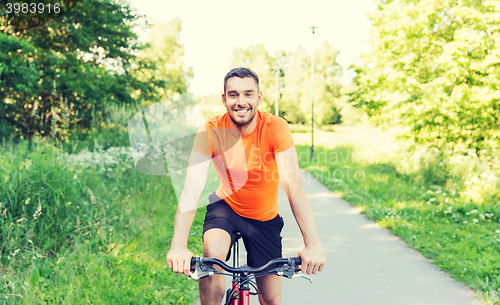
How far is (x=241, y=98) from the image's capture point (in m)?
2.25

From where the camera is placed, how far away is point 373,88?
1384 centimetres

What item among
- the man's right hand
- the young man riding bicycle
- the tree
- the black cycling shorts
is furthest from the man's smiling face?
the tree

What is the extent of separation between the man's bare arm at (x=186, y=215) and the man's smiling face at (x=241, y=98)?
0.39 metres

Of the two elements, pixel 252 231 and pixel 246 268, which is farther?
pixel 252 231

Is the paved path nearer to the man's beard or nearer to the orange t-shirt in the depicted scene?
the orange t-shirt

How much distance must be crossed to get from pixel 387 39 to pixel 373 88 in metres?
1.90

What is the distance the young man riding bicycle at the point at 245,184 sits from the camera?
2242mm

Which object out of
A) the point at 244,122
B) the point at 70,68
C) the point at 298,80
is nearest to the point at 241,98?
the point at 244,122

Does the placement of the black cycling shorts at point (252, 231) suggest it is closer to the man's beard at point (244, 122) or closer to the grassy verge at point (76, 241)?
the man's beard at point (244, 122)

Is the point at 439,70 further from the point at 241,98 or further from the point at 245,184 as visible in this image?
the point at 241,98

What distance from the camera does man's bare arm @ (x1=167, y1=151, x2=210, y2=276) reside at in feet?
6.36

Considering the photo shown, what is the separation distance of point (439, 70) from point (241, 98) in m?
11.7

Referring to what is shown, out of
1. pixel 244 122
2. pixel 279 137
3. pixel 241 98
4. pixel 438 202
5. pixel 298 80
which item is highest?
pixel 298 80

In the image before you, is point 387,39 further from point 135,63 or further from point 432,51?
point 135,63
